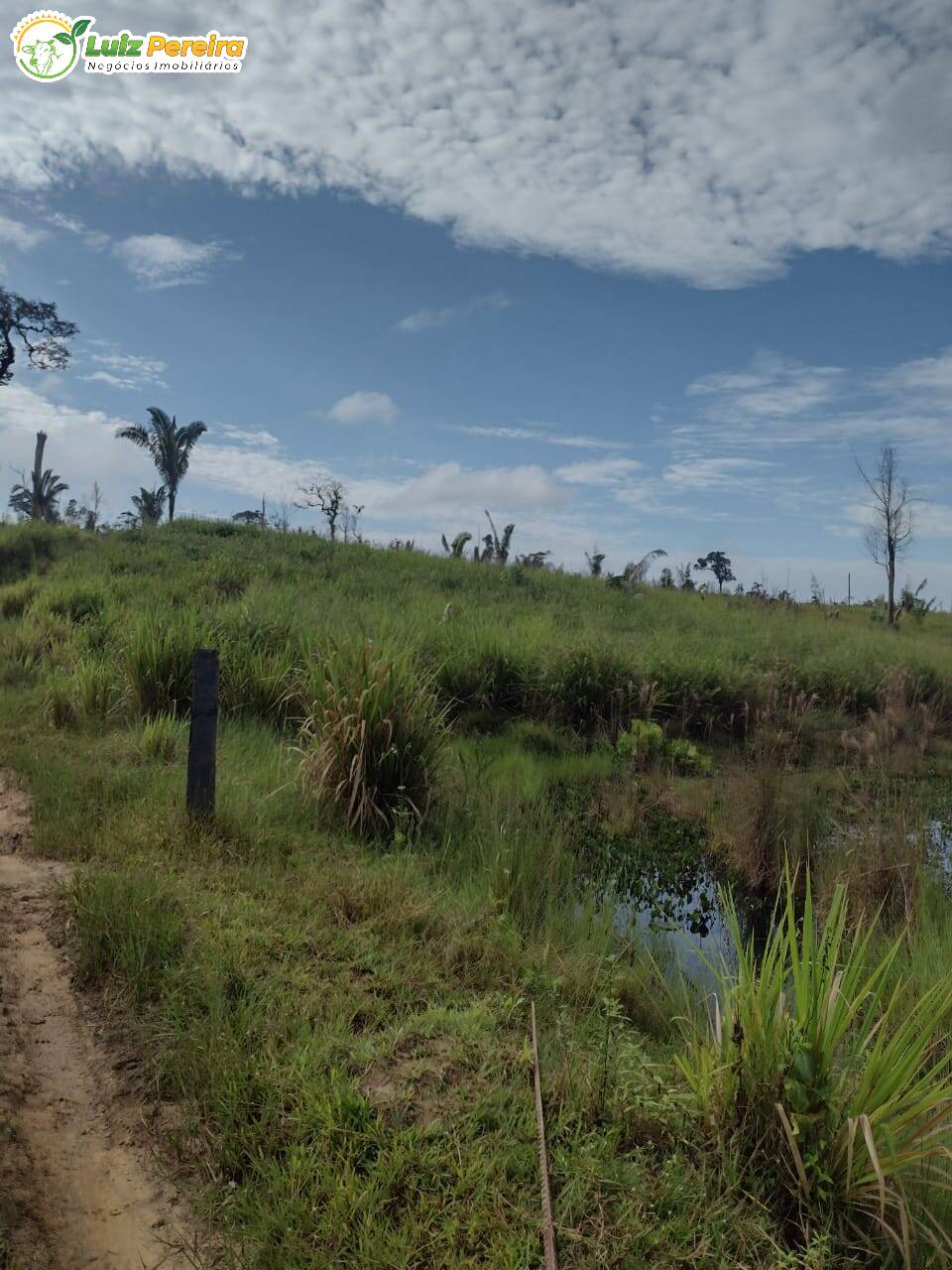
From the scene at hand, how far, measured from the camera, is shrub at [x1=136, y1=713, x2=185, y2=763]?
6801 millimetres

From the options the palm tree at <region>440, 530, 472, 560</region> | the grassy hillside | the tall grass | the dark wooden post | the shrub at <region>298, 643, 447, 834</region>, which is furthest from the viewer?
the palm tree at <region>440, 530, 472, 560</region>

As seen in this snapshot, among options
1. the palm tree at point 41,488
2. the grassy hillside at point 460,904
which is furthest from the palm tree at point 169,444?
the grassy hillside at point 460,904

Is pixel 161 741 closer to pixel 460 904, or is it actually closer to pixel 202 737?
pixel 202 737

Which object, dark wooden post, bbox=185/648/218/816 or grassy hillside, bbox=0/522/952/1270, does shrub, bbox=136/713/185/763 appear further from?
dark wooden post, bbox=185/648/218/816

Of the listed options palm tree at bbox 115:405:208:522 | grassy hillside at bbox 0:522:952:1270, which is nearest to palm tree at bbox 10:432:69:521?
palm tree at bbox 115:405:208:522

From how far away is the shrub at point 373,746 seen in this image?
18.9 ft

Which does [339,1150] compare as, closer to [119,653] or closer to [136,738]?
[136,738]

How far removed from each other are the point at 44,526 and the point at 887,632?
19.9 metres

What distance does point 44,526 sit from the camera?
2023 centimetres

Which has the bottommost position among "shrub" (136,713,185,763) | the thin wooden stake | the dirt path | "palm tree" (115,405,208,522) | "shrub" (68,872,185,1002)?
the dirt path

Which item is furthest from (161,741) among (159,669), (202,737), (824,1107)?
(824,1107)

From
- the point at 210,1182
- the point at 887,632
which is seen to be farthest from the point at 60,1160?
the point at 887,632

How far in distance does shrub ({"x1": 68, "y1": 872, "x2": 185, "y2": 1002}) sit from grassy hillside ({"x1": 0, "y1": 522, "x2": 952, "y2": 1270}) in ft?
0.05

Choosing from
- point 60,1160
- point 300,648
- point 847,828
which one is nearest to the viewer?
point 60,1160
